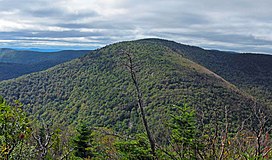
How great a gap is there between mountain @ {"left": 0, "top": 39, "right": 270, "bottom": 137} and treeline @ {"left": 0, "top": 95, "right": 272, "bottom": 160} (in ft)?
129

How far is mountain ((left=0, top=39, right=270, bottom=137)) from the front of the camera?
5675 cm

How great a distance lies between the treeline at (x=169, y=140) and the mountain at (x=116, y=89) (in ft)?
129

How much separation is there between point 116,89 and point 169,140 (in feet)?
222

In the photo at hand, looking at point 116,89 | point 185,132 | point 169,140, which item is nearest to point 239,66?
point 116,89

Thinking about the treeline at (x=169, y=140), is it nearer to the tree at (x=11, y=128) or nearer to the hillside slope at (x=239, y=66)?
the tree at (x=11, y=128)

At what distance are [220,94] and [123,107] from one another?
63.7 ft

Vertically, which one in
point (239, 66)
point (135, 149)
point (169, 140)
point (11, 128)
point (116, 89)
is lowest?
point (116, 89)

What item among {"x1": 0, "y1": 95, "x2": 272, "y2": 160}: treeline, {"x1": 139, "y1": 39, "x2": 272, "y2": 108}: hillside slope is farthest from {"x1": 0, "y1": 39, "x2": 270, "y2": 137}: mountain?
{"x1": 0, "y1": 95, "x2": 272, "y2": 160}: treeline

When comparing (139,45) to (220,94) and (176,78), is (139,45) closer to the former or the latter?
(176,78)

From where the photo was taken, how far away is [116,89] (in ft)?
236

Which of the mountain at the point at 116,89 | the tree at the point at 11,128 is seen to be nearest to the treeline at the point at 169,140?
the tree at the point at 11,128

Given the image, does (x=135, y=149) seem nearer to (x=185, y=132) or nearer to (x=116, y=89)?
(x=185, y=132)

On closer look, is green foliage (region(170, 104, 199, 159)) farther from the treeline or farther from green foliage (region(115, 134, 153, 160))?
green foliage (region(115, 134, 153, 160))

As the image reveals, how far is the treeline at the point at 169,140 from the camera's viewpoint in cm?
362
